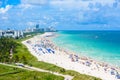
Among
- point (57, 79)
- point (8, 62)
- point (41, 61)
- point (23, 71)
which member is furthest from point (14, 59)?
point (57, 79)

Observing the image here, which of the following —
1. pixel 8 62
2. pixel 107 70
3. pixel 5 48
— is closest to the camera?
pixel 107 70

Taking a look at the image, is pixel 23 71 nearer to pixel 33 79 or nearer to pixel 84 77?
pixel 33 79

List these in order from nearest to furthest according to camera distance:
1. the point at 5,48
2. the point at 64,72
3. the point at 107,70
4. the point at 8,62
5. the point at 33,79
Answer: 1. the point at 33,79
2. the point at 64,72
3. the point at 107,70
4. the point at 8,62
5. the point at 5,48

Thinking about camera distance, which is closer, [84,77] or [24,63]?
[84,77]

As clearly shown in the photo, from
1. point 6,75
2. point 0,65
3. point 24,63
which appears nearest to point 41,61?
point 24,63

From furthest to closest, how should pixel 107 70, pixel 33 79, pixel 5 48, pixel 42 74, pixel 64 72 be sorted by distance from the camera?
1. pixel 5 48
2. pixel 107 70
3. pixel 64 72
4. pixel 42 74
5. pixel 33 79

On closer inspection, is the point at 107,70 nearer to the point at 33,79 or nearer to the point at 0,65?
the point at 33,79

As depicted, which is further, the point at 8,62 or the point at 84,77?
the point at 8,62

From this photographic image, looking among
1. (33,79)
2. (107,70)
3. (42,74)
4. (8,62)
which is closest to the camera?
(33,79)
